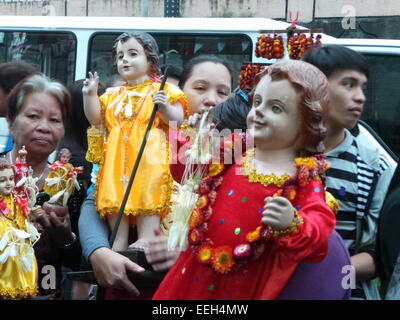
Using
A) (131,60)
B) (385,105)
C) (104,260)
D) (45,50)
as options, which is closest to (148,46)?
(131,60)

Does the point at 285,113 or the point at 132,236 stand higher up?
the point at 285,113

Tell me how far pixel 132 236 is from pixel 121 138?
17.8 inches

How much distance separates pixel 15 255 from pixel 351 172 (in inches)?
55.9

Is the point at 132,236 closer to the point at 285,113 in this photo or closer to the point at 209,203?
the point at 209,203

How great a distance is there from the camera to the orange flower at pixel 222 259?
7.40 feet

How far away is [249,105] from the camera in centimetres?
273

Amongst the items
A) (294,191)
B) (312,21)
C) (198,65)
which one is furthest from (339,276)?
(312,21)

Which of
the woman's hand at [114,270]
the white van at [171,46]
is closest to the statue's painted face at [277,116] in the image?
A: the woman's hand at [114,270]

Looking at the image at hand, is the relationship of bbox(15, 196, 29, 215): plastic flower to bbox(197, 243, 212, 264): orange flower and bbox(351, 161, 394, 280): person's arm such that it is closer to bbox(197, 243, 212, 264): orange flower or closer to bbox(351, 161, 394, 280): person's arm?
bbox(197, 243, 212, 264): orange flower

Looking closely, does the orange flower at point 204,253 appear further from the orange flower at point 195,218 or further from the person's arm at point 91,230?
the person's arm at point 91,230

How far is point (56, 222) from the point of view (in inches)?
130

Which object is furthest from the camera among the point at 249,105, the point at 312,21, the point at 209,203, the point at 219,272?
the point at 312,21

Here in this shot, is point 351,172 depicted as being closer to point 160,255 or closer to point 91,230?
point 160,255
